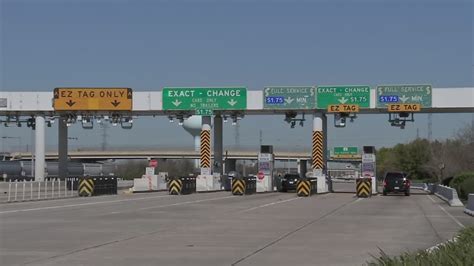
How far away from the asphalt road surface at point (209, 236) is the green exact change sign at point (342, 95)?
818 inches

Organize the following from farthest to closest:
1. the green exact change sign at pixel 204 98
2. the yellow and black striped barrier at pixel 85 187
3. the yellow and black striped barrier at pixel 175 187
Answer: the green exact change sign at pixel 204 98
the yellow and black striped barrier at pixel 175 187
the yellow and black striped barrier at pixel 85 187

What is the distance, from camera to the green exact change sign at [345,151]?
403ft

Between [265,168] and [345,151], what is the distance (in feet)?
239

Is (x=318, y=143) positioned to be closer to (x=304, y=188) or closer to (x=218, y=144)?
(x=304, y=188)

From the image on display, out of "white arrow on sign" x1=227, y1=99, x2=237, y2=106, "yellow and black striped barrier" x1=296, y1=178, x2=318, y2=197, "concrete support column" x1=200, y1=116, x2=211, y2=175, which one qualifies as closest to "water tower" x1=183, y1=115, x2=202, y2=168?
"concrete support column" x1=200, y1=116, x2=211, y2=175

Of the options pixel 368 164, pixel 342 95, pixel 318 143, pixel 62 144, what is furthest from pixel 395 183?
pixel 62 144

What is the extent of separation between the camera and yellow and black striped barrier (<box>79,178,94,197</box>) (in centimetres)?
4263

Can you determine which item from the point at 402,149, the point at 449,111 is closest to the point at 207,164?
the point at 449,111

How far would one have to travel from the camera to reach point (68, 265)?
12.2 m

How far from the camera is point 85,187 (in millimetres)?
42750

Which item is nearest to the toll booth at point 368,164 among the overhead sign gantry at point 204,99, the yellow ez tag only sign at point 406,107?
the yellow ez tag only sign at point 406,107

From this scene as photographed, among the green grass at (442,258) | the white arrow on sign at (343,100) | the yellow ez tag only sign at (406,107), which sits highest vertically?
the white arrow on sign at (343,100)

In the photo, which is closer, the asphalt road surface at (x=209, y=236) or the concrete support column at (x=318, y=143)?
the asphalt road surface at (x=209, y=236)

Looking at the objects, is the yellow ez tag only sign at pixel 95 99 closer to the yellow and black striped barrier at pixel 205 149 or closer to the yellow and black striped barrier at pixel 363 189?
the yellow and black striped barrier at pixel 205 149
